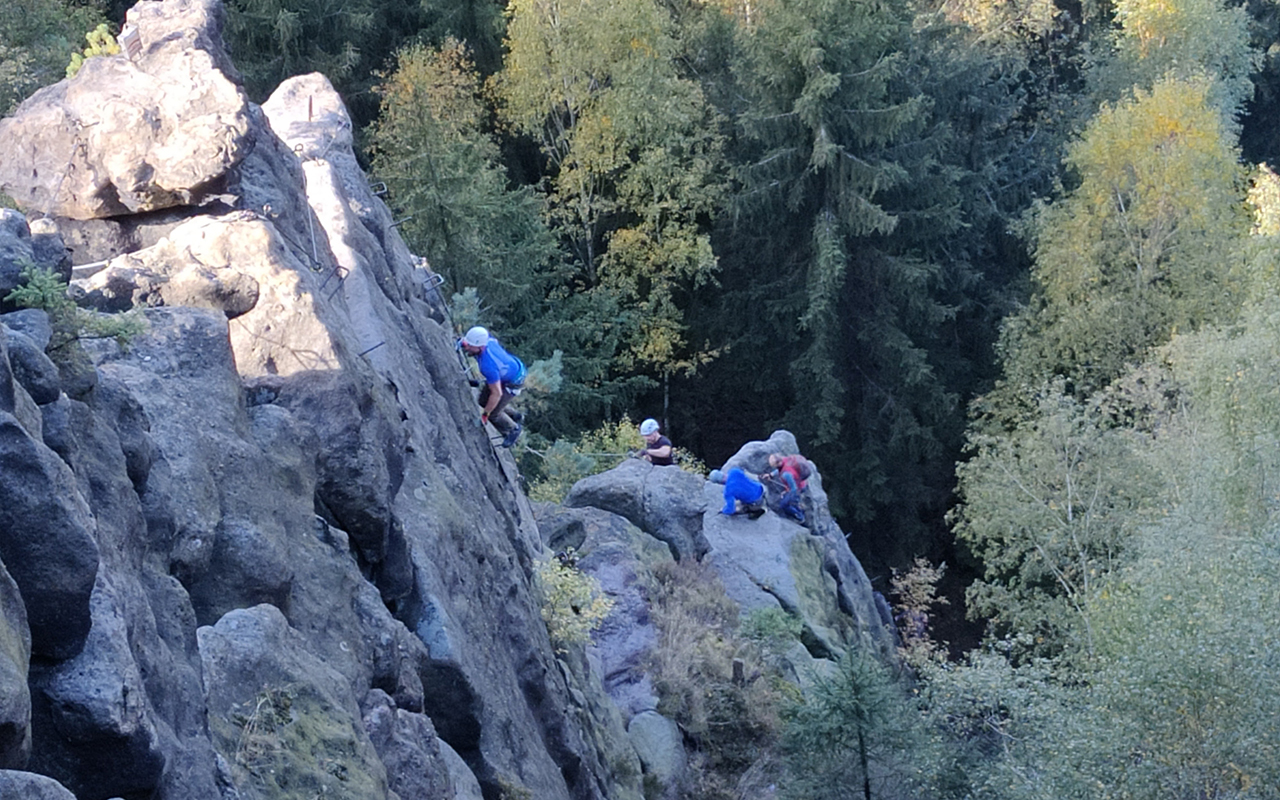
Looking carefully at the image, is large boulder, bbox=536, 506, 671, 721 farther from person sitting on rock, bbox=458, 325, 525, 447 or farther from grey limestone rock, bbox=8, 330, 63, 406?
grey limestone rock, bbox=8, 330, 63, 406

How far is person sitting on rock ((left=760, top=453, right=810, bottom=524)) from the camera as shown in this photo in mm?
20422

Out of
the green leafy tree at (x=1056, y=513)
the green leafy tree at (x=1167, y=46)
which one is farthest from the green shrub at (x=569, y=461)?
the green leafy tree at (x=1167, y=46)

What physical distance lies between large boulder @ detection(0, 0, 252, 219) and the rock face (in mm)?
24

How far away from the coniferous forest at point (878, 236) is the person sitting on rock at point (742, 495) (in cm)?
333

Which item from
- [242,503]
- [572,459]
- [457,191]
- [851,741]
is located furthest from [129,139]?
[457,191]

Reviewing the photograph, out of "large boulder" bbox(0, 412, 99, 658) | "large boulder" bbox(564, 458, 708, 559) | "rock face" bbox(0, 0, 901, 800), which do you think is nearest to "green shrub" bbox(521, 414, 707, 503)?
"large boulder" bbox(564, 458, 708, 559)

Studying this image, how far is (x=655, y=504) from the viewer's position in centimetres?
1788

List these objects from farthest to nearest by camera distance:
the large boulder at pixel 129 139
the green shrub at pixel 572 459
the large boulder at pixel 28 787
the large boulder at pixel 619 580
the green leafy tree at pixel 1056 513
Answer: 1. the green leafy tree at pixel 1056 513
2. the green shrub at pixel 572 459
3. the large boulder at pixel 619 580
4. the large boulder at pixel 129 139
5. the large boulder at pixel 28 787

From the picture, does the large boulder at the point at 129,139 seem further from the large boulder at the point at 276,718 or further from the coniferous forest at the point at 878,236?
the coniferous forest at the point at 878,236

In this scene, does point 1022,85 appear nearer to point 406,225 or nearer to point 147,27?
point 406,225

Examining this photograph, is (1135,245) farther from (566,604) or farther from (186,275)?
(186,275)

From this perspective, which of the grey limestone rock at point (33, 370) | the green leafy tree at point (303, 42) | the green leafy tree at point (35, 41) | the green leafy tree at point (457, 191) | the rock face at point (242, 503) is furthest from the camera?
the green leafy tree at point (303, 42)

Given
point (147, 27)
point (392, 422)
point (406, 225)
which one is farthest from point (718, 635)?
point (406, 225)

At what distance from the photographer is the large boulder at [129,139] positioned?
902cm
